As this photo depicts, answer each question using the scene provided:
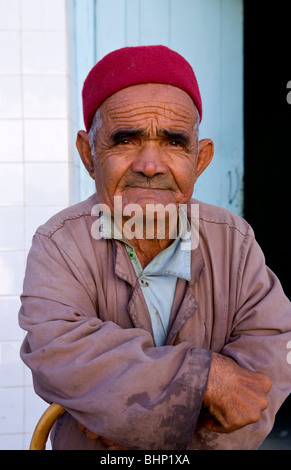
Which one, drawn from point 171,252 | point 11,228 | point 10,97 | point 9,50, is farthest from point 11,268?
point 171,252

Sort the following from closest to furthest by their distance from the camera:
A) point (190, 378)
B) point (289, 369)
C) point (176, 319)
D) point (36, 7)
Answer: point (190, 378) → point (289, 369) → point (176, 319) → point (36, 7)

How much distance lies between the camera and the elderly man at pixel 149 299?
100cm

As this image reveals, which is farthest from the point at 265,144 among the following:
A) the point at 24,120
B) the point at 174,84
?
the point at 174,84

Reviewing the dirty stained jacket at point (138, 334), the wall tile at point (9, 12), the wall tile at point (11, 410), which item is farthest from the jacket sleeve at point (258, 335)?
the wall tile at point (9, 12)

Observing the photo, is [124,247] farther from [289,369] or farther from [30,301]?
[289,369]

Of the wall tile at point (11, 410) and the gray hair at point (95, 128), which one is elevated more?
the gray hair at point (95, 128)

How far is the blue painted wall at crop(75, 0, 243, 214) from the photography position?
277 centimetres

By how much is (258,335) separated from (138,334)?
1.01 ft

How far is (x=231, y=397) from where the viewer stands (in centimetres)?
101

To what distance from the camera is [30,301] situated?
1.15 metres

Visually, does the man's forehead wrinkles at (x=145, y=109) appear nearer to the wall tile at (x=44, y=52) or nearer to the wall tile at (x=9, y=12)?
the wall tile at (x=44, y=52)

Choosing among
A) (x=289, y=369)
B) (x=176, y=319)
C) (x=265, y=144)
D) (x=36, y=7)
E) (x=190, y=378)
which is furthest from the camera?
(x=265, y=144)

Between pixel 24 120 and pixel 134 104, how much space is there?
1.56 m

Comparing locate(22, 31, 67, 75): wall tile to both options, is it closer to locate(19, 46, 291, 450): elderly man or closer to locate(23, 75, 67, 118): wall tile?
locate(23, 75, 67, 118): wall tile
